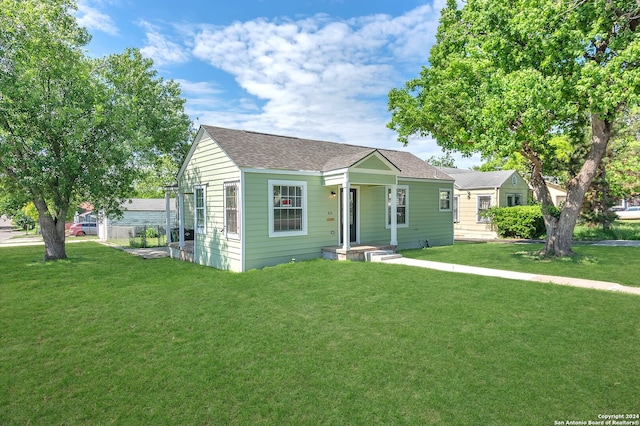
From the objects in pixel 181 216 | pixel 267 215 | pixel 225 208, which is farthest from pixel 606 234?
pixel 181 216

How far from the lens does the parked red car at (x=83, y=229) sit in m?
28.7

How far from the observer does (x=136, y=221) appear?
2738cm

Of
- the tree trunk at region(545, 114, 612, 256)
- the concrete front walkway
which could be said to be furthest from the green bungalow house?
the tree trunk at region(545, 114, 612, 256)

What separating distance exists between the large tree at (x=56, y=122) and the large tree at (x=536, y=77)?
1211 cm

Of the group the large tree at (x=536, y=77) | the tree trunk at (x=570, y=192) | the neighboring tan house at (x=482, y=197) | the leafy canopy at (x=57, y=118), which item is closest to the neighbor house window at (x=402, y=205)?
the large tree at (x=536, y=77)

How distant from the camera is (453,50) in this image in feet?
41.6

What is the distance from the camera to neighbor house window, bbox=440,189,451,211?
1686 centimetres

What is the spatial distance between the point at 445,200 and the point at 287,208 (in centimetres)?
922

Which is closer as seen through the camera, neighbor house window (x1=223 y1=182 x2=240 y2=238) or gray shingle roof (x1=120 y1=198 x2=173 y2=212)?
neighbor house window (x1=223 y1=182 x2=240 y2=238)

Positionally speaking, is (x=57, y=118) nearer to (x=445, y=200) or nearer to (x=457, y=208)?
(x=445, y=200)

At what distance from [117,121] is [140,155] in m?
2.46

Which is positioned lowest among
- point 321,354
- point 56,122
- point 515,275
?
point 321,354

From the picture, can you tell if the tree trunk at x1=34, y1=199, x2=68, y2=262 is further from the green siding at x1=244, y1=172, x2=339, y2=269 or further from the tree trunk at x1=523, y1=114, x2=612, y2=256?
the tree trunk at x1=523, y1=114, x2=612, y2=256

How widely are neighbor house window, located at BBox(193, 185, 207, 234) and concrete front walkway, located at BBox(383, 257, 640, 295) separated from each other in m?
6.83
